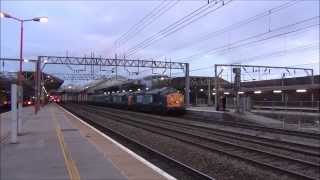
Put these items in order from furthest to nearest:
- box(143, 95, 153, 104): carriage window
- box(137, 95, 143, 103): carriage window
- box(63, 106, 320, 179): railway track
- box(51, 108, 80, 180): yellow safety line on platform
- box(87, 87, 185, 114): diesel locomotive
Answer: box(137, 95, 143, 103): carriage window
box(143, 95, 153, 104): carriage window
box(87, 87, 185, 114): diesel locomotive
box(63, 106, 320, 179): railway track
box(51, 108, 80, 180): yellow safety line on platform

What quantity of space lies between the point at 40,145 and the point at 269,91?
145 feet

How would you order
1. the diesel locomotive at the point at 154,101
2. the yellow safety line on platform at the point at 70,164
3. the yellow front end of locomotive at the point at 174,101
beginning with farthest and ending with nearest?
the diesel locomotive at the point at 154,101
the yellow front end of locomotive at the point at 174,101
the yellow safety line on platform at the point at 70,164

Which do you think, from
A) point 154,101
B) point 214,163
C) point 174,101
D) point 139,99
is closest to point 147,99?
point 154,101

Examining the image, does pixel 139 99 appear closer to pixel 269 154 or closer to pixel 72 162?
pixel 269 154

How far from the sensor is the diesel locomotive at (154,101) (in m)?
54.7

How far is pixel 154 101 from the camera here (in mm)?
59812

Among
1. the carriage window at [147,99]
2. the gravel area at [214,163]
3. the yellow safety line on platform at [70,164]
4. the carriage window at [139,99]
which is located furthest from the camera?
the carriage window at [139,99]

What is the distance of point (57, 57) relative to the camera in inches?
2857

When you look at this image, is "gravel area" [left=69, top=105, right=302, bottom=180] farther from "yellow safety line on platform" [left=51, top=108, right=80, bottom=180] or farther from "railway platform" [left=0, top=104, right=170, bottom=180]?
"yellow safety line on platform" [left=51, top=108, right=80, bottom=180]

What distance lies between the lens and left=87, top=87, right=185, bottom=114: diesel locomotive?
179 ft

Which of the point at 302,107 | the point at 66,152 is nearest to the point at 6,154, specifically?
the point at 66,152

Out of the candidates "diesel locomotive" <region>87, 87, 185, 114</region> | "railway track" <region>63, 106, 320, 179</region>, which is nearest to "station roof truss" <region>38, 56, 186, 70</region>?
"diesel locomotive" <region>87, 87, 185, 114</region>

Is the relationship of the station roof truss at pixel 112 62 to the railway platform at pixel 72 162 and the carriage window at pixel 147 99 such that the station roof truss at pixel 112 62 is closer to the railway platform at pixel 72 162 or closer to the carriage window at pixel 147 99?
the carriage window at pixel 147 99

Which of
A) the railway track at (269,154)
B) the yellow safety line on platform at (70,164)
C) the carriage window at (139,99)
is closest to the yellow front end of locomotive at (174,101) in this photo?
the carriage window at (139,99)
